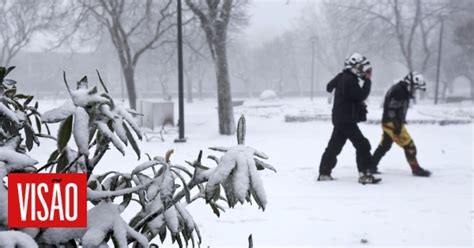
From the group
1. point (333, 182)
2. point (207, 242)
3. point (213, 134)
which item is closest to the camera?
point (207, 242)

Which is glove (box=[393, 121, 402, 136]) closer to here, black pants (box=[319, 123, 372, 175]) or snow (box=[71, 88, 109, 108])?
black pants (box=[319, 123, 372, 175])

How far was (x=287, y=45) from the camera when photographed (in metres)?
66.8

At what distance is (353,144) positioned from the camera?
233 inches

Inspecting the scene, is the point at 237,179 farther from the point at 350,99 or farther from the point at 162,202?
the point at 350,99

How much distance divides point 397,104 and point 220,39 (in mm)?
7185

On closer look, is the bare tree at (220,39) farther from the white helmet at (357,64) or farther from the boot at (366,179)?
the boot at (366,179)

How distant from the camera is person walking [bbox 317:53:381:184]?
578 cm

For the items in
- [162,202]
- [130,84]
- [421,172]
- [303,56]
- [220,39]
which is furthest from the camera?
[303,56]

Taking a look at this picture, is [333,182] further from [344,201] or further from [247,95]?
[247,95]

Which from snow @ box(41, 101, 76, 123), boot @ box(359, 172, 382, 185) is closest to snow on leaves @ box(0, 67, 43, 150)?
snow @ box(41, 101, 76, 123)

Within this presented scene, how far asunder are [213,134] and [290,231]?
939 cm

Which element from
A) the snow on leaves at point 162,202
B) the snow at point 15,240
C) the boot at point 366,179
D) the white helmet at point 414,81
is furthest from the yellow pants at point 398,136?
the snow at point 15,240

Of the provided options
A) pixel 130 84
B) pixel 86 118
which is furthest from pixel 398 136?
pixel 130 84

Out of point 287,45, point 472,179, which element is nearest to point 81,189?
point 472,179
